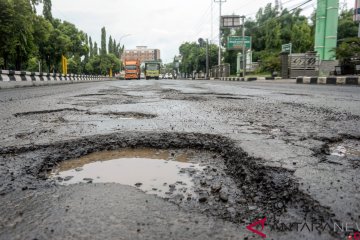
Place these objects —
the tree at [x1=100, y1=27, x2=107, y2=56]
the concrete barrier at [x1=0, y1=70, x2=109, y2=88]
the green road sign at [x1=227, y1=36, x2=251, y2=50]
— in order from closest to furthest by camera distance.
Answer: the concrete barrier at [x1=0, y1=70, x2=109, y2=88], the green road sign at [x1=227, y1=36, x2=251, y2=50], the tree at [x1=100, y1=27, x2=107, y2=56]

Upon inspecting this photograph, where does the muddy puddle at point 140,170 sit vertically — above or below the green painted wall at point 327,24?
below

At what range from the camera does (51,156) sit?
1650 mm

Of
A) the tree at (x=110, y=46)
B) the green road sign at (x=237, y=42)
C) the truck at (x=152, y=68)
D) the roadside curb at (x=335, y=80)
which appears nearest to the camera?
the roadside curb at (x=335, y=80)

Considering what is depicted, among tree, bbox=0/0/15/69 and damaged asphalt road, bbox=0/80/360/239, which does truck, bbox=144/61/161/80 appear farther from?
damaged asphalt road, bbox=0/80/360/239

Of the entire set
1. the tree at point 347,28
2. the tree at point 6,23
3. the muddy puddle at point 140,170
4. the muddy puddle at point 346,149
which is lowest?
the muddy puddle at point 140,170

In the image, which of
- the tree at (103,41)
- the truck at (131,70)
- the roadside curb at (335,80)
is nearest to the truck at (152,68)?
the truck at (131,70)

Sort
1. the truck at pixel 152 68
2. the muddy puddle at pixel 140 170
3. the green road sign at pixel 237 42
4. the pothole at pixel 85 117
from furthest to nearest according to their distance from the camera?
1. the truck at pixel 152 68
2. the green road sign at pixel 237 42
3. the pothole at pixel 85 117
4. the muddy puddle at pixel 140 170

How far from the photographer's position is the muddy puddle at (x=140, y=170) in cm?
121

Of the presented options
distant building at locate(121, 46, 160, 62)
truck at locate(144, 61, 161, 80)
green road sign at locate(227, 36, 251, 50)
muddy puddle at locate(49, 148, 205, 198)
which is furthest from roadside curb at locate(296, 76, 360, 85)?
distant building at locate(121, 46, 160, 62)

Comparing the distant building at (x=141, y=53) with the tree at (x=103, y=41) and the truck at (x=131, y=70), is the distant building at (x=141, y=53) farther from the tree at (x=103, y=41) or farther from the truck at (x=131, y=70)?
the truck at (x=131, y=70)

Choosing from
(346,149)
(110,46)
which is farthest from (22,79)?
(110,46)

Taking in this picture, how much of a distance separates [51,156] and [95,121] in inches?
47.3

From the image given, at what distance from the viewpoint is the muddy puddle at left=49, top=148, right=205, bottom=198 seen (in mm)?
1214

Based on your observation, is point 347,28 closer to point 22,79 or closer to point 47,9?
point 47,9
